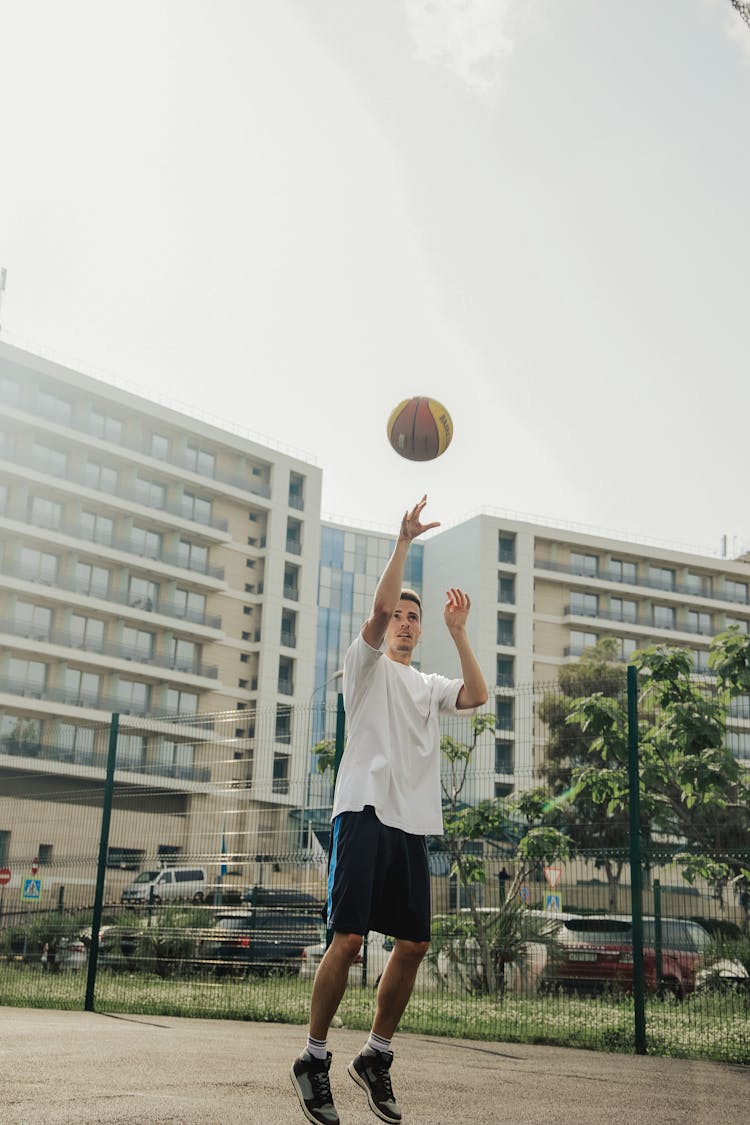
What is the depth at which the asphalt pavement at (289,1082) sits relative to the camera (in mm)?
4551

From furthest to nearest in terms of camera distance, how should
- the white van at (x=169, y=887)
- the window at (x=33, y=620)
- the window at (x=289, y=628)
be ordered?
1. the window at (x=289, y=628)
2. the window at (x=33, y=620)
3. the white van at (x=169, y=887)

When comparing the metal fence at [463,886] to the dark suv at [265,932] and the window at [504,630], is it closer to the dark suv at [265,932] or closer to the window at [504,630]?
the dark suv at [265,932]

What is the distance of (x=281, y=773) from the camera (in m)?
11.1

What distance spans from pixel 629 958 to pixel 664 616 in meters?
65.0

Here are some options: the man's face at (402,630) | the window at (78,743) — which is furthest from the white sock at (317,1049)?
the window at (78,743)

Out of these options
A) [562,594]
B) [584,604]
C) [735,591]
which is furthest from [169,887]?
[735,591]

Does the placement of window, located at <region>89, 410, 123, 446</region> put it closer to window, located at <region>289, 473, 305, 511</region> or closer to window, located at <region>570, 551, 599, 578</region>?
window, located at <region>289, 473, 305, 511</region>

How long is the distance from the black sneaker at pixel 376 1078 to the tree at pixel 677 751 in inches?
204

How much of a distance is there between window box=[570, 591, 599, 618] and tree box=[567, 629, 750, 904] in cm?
5812

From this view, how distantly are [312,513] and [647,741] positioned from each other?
5214 centimetres

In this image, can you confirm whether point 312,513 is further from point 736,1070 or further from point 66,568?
point 736,1070

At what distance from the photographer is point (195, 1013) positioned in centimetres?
1025

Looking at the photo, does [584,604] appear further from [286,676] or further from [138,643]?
[138,643]

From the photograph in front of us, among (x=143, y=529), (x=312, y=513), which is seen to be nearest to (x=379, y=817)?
(x=143, y=529)
